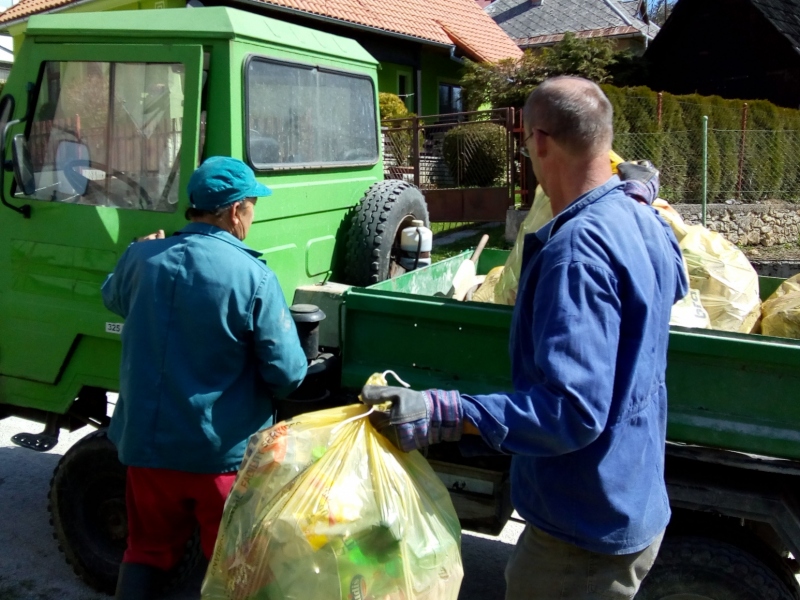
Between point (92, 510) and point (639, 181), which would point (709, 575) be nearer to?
point (639, 181)

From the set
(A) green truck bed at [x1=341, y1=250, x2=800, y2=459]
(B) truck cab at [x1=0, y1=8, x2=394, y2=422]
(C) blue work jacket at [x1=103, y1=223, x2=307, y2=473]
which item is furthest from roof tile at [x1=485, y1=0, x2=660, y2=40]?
(C) blue work jacket at [x1=103, y1=223, x2=307, y2=473]

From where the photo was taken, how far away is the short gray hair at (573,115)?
1757 mm

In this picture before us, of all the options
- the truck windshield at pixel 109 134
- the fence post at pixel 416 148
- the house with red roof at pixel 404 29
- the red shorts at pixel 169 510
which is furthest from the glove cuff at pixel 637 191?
the house with red roof at pixel 404 29

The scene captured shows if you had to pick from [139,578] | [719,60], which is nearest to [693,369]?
[139,578]

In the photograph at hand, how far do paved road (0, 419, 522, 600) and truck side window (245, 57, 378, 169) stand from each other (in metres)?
2.05

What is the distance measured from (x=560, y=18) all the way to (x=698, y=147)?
20.0 metres

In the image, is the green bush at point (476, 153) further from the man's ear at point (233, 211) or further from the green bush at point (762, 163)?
the man's ear at point (233, 211)

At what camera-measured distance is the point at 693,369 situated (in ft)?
8.09

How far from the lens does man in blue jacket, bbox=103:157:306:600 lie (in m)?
2.55

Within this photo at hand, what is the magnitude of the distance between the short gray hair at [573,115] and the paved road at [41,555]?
99.8 inches

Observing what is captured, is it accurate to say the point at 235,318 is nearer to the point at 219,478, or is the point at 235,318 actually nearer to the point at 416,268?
the point at 219,478

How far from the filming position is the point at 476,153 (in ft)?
41.3

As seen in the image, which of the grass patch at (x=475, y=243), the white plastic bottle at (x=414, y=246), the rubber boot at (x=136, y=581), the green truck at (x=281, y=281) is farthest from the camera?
the grass patch at (x=475, y=243)

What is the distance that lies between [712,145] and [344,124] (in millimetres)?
8800
